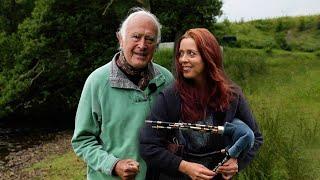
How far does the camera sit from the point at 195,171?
2512 mm

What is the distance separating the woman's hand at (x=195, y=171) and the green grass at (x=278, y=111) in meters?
2.32

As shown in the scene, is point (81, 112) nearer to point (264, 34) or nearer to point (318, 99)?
point (318, 99)

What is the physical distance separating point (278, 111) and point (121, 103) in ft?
9.56

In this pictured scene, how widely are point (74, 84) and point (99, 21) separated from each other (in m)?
2.28

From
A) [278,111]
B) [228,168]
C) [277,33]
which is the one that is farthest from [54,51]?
[228,168]

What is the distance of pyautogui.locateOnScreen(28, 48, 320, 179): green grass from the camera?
4906 millimetres

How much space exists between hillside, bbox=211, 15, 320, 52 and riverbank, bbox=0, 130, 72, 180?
643cm

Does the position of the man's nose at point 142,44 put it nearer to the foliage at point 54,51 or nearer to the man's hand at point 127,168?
the man's hand at point 127,168

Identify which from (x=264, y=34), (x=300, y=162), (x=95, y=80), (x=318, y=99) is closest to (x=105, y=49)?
(x=264, y=34)

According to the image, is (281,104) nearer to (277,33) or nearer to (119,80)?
(119,80)

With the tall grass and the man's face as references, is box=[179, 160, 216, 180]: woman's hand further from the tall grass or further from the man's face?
the tall grass

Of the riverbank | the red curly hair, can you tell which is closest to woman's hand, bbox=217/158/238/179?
the red curly hair

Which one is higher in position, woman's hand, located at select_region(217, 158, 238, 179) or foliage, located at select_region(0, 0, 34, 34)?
foliage, located at select_region(0, 0, 34, 34)

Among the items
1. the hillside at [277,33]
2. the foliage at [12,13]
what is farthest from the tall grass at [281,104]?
the foliage at [12,13]
